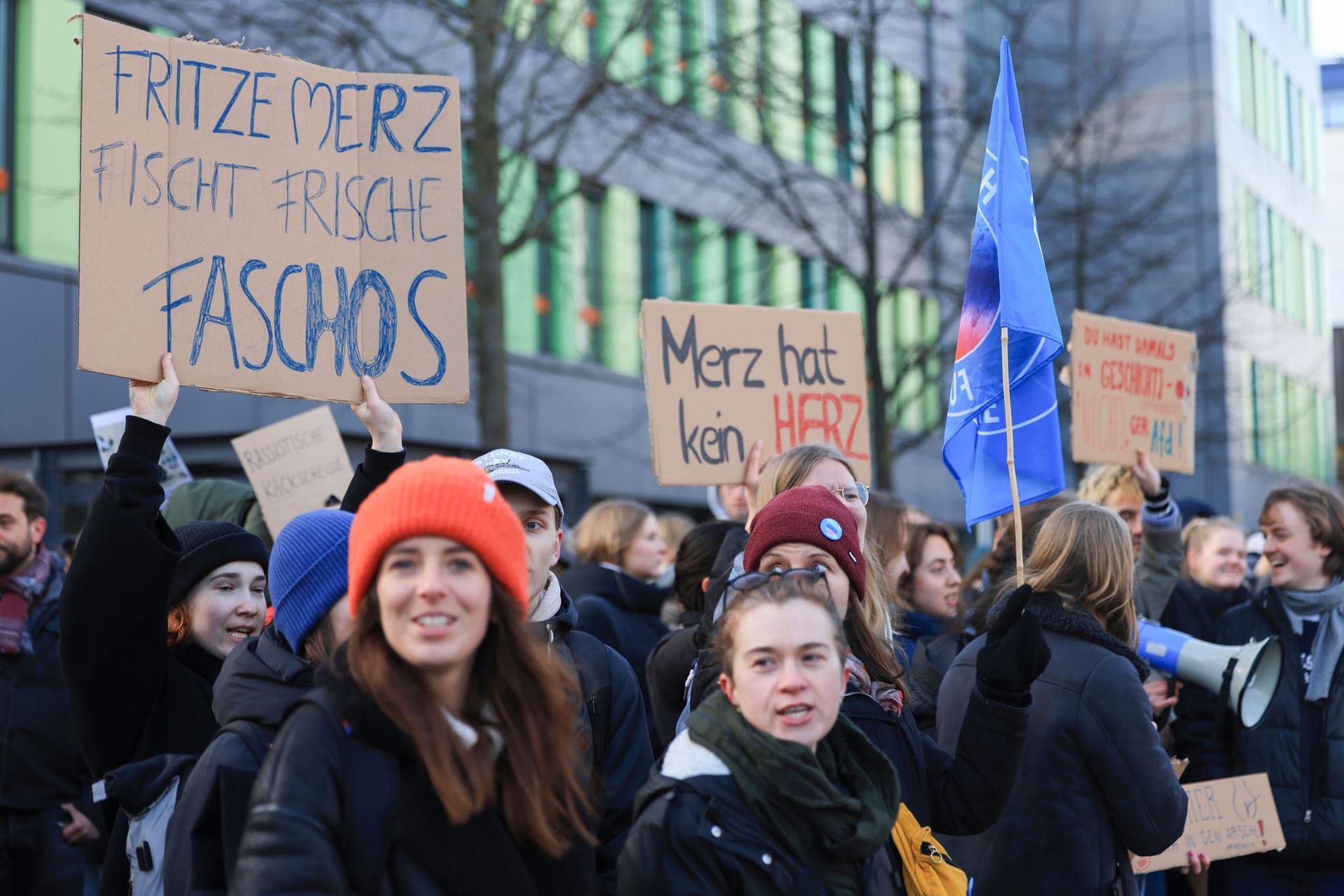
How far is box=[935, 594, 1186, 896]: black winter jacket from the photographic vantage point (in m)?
4.40

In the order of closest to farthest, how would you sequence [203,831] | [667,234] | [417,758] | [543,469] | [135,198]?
[417,758] → [203,831] → [543,469] → [135,198] → [667,234]

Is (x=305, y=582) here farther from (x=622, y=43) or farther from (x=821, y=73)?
(x=821, y=73)

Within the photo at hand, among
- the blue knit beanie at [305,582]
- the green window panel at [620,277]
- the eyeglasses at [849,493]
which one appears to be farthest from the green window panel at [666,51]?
the blue knit beanie at [305,582]

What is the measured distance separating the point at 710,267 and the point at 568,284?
11.8 ft

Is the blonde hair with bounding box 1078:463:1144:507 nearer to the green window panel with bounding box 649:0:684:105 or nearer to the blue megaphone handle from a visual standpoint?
the blue megaphone handle

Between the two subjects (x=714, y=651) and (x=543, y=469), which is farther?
(x=543, y=469)

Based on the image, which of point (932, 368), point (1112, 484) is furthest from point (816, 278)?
point (1112, 484)

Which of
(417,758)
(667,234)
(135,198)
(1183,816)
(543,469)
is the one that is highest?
(667,234)

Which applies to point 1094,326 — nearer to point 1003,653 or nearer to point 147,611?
point 1003,653

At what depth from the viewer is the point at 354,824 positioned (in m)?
2.66

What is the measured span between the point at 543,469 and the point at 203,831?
4.56ft

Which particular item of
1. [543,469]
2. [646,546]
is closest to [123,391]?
[646,546]

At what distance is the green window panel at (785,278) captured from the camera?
23.4m

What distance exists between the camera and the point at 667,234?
2194 centimetres
